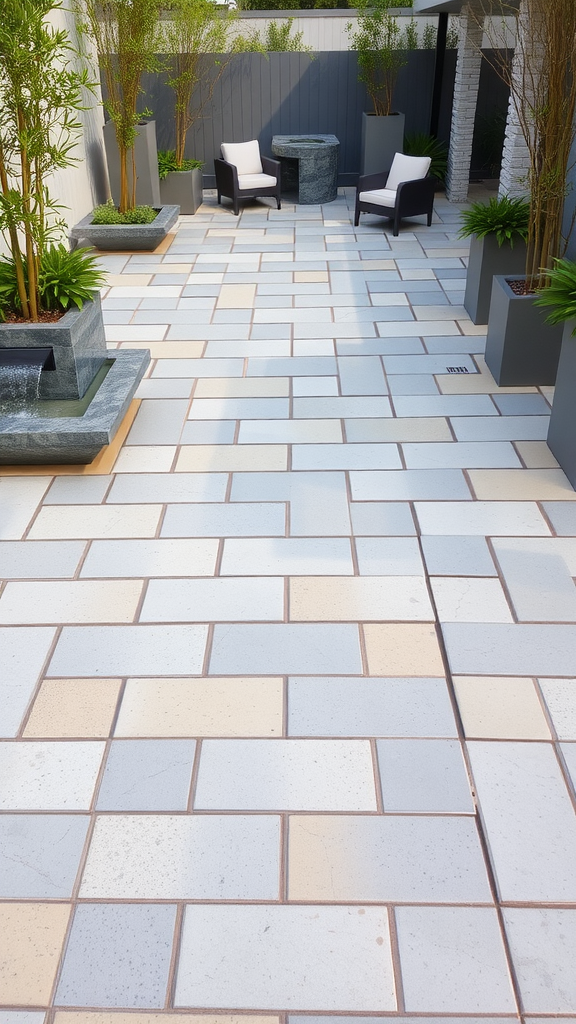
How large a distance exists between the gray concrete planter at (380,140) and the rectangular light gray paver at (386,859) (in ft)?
29.9

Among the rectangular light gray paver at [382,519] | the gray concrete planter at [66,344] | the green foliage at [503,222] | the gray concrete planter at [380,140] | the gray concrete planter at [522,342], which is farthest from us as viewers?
the gray concrete planter at [380,140]

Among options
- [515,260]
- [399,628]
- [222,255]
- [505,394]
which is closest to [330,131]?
[222,255]

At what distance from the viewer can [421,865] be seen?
6.86ft

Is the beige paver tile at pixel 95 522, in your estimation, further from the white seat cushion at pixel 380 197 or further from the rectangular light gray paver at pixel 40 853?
the white seat cushion at pixel 380 197

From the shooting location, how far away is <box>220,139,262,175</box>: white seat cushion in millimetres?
9516

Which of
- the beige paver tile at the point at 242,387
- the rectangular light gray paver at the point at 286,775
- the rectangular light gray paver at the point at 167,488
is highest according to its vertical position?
the beige paver tile at the point at 242,387

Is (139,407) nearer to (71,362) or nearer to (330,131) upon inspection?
(71,362)

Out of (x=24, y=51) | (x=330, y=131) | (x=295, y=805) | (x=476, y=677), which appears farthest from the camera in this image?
(x=330, y=131)

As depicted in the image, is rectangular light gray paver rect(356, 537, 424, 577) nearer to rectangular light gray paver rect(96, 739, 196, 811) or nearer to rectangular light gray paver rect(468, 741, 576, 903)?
rectangular light gray paver rect(468, 741, 576, 903)

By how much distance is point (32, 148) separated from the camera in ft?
13.2

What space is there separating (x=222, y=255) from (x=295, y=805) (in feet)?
21.6

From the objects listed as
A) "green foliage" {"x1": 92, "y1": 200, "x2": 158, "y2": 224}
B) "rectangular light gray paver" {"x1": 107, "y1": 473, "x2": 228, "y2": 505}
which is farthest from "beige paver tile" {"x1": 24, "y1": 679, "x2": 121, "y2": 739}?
"green foliage" {"x1": 92, "y1": 200, "x2": 158, "y2": 224}

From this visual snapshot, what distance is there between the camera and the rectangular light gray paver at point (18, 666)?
2.59 metres

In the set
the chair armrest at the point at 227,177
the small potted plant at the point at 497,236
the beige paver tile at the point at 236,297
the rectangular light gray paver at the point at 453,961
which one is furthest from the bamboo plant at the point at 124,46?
the rectangular light gray paver at the point at 453,961
